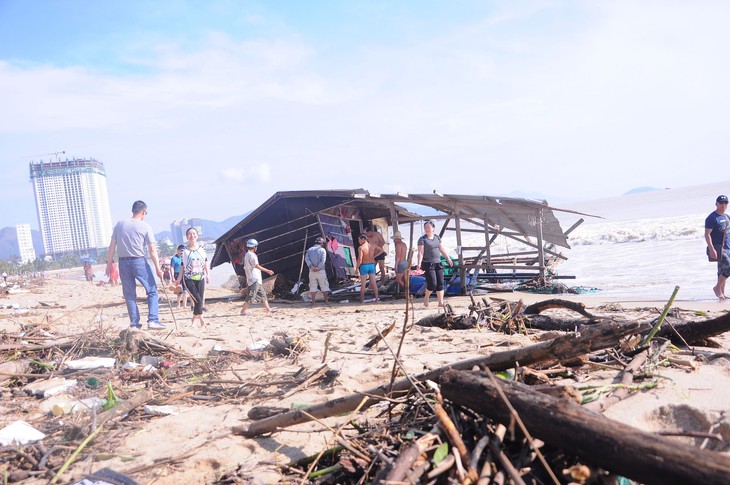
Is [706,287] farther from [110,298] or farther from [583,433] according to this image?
[110,298]

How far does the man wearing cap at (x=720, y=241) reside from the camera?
797 cm

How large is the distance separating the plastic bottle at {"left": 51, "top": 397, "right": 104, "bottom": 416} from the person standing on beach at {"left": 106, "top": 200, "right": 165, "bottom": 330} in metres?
3.06

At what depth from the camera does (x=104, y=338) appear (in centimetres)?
586

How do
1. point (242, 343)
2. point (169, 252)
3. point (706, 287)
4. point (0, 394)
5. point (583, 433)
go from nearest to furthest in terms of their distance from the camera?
1. point (583, 433)
2. point (0, 394)
3. point (242, 343)
4. point (706, 287)
5. point (169, 252)

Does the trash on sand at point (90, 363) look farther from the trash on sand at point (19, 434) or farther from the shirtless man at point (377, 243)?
the shirtless man at point (377, 243)

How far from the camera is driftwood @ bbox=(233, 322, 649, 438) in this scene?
2795 mm

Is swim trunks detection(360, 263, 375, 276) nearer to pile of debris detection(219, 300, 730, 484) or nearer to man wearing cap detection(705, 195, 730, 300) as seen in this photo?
man wearing cap detection(705, 195, 730, 300)

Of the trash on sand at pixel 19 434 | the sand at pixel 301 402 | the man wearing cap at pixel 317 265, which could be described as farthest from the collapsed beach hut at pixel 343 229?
the trash on sand at pixel 19 434

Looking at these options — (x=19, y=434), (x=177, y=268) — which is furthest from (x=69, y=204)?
(x=19, y=434)

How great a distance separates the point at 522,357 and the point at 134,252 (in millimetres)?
6131

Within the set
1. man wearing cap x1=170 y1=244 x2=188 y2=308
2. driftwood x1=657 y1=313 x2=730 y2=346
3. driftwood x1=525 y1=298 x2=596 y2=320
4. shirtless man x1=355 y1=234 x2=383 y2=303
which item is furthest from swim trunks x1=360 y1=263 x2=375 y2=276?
driftwood x1=657 y1=313 x2=730 y2=346

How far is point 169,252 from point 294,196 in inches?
2235

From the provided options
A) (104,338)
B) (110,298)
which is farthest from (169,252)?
(104,338)

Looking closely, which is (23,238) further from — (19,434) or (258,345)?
(19,434)
